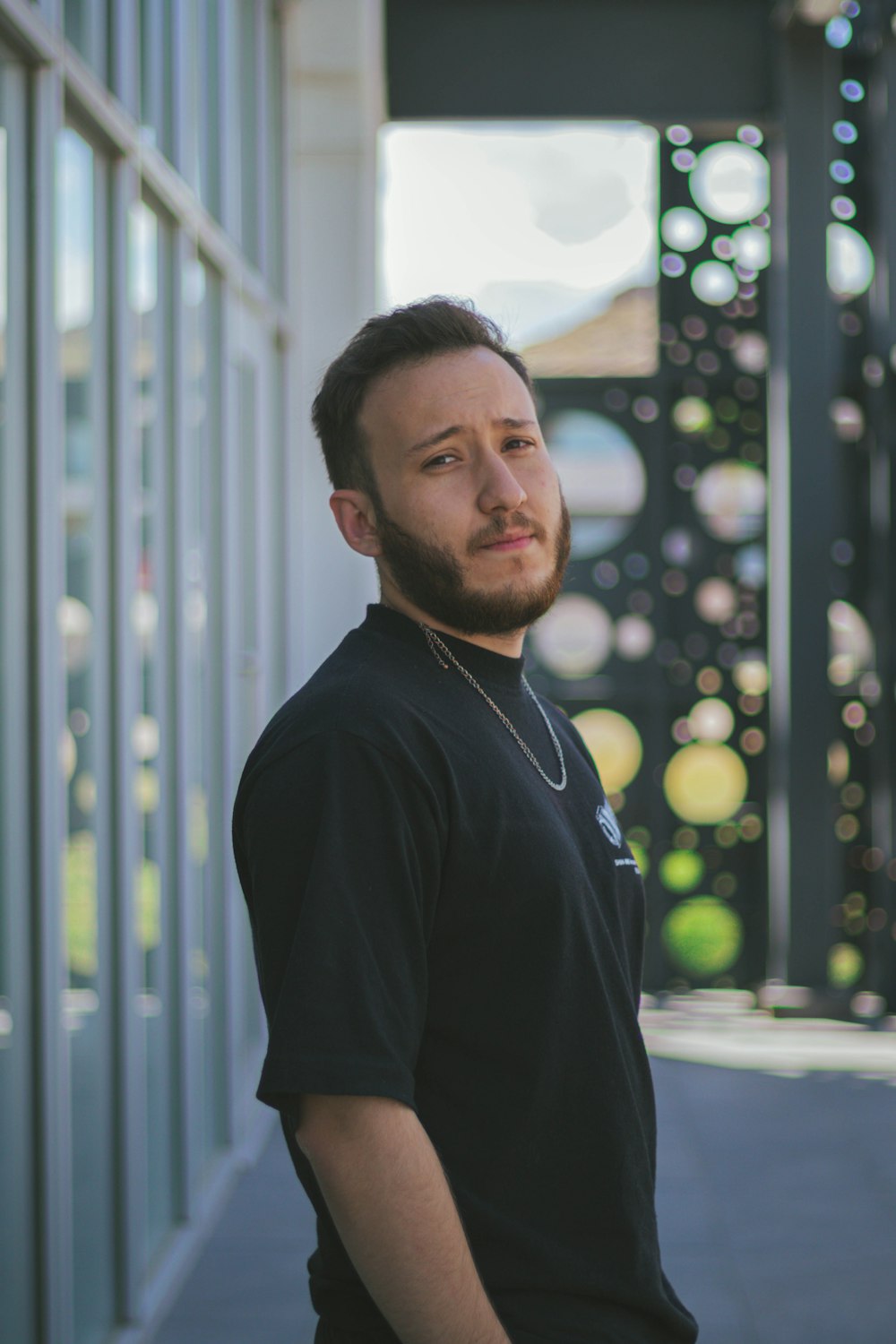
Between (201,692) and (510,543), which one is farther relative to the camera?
(201,692)

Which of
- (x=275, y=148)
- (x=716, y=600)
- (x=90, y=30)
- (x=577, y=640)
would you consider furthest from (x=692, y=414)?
(x=90, y=30)

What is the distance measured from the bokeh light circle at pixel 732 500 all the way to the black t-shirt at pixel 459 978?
190 inches

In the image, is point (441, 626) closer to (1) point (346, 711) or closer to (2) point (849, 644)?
(1) point (346, 711)

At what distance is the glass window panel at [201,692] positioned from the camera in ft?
11.2

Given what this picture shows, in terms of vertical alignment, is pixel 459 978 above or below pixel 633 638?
below

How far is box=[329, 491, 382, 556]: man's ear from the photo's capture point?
1239 millimetres

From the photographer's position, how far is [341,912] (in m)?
0.95

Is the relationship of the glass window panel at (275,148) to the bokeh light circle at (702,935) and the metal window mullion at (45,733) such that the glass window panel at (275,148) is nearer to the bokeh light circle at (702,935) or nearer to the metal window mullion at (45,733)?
the metal window mullion at (45,733)

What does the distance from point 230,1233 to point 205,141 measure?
3011 mm

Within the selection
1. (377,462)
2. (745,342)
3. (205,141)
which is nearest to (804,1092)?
(745,342)

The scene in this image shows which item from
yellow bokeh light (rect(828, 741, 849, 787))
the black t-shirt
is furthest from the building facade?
yellow bokeh light (rect(828, 741, 849, 787))

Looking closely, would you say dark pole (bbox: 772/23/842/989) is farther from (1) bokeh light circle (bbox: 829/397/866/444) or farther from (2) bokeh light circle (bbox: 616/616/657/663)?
(2) bokeh light circle (bbox: 616/616/657/663)

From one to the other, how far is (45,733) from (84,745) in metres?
0.40

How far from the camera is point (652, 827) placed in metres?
5.81
